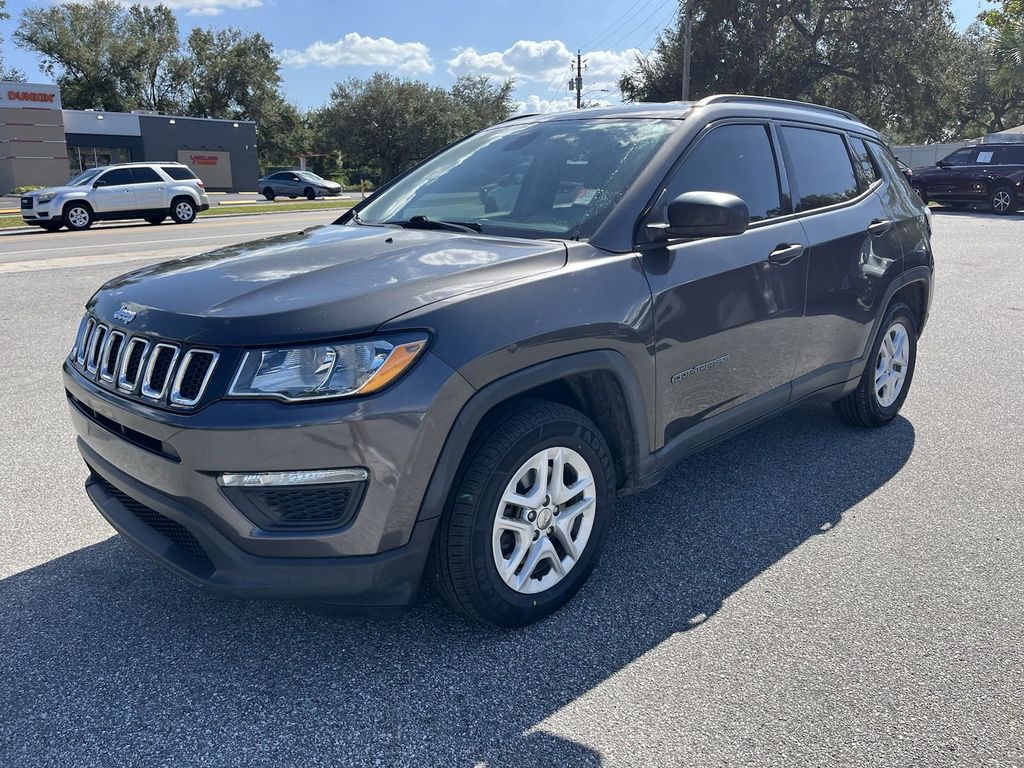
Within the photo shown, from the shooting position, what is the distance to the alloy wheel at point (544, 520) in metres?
2.74

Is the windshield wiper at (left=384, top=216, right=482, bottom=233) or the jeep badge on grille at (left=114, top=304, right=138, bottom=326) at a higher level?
the windshield wiper at (left=384, top=216, right=482, bottom=233)

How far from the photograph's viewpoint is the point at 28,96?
4150 cm

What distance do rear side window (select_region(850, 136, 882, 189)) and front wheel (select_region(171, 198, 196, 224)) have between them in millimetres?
21237

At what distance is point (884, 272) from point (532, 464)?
2783 mm

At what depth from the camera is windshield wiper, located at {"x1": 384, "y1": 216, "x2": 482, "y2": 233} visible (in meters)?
3.43

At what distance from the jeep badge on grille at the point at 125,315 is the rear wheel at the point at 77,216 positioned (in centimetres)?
2079

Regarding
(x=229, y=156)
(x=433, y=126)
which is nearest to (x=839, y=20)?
(x=433, y=126)

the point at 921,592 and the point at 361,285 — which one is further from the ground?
the point at 361,285

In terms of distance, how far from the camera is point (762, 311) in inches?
141

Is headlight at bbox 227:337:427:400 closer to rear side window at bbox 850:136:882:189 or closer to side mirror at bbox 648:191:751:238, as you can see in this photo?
side mirror at bbox 648:191:751:238

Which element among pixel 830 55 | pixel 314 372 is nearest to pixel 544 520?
pixel 314 372

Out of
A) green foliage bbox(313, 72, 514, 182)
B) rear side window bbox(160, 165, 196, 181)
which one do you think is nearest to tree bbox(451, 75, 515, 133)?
green foliage bbox(313, 72, 514, 182)

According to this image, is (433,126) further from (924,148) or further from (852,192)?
(852,192)

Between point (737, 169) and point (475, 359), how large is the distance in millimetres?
1875
